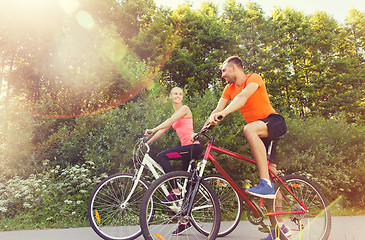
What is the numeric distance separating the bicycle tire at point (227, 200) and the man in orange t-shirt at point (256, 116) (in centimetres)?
82

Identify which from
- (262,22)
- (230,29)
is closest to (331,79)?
(262,22)

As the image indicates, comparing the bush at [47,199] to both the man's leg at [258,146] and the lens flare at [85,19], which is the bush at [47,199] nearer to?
the man's leg at [258,146]

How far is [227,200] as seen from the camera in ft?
14.6

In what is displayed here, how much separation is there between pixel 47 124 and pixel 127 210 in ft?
13.0

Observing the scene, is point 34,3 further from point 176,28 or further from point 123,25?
point 176,28

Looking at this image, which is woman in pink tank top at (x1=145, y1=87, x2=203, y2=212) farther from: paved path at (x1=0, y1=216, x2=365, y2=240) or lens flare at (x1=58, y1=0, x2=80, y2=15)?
lens flare at (x1=58, y1=0, x2=80, y2=15)

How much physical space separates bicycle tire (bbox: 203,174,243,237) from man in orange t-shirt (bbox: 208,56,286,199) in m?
0.82

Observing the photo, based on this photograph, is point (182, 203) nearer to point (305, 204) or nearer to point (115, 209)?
point (115, 209)

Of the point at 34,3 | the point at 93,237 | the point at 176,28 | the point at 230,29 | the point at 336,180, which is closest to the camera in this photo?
the point at 93,237

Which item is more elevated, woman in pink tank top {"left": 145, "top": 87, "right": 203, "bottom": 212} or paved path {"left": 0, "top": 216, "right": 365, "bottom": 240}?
woman in pink tank top {"left": 145, "top": 87, "right": 203, "bottom": 212}

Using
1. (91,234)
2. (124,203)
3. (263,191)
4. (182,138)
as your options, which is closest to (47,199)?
(91,234)

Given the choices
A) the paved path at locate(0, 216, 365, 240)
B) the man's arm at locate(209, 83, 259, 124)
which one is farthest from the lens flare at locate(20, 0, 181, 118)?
the man's arm at locate(209, 83, 259, 124)

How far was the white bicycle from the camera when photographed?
154 inches

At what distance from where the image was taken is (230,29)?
2506 centimetres
